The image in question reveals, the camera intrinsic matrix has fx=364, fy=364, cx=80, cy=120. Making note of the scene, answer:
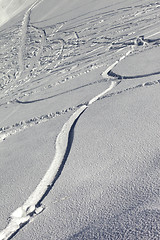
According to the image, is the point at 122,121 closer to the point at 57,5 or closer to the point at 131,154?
the point at 131,154

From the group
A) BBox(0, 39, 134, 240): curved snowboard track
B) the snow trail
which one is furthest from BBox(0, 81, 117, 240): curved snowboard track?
the snow trail

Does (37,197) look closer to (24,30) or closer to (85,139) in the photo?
(85,139)

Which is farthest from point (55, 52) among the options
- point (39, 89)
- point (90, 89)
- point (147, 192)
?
point (147, 192)

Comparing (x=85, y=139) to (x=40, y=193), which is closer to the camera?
(x=40, y=193)

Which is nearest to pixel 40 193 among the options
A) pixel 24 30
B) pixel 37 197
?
pixel 37 197

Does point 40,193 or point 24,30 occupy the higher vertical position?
point 24,30

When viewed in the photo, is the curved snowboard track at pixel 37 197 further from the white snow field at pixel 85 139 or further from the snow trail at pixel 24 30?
the snow trail at pixel 24 30

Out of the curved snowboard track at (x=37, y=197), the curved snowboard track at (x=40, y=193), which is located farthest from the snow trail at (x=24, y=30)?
the curved snowboard track at (x=37, y=197)

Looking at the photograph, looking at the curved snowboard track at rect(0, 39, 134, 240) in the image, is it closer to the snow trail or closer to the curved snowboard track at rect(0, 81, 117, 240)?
the curved snowboard track at rect(0, 81, 117, 240)
